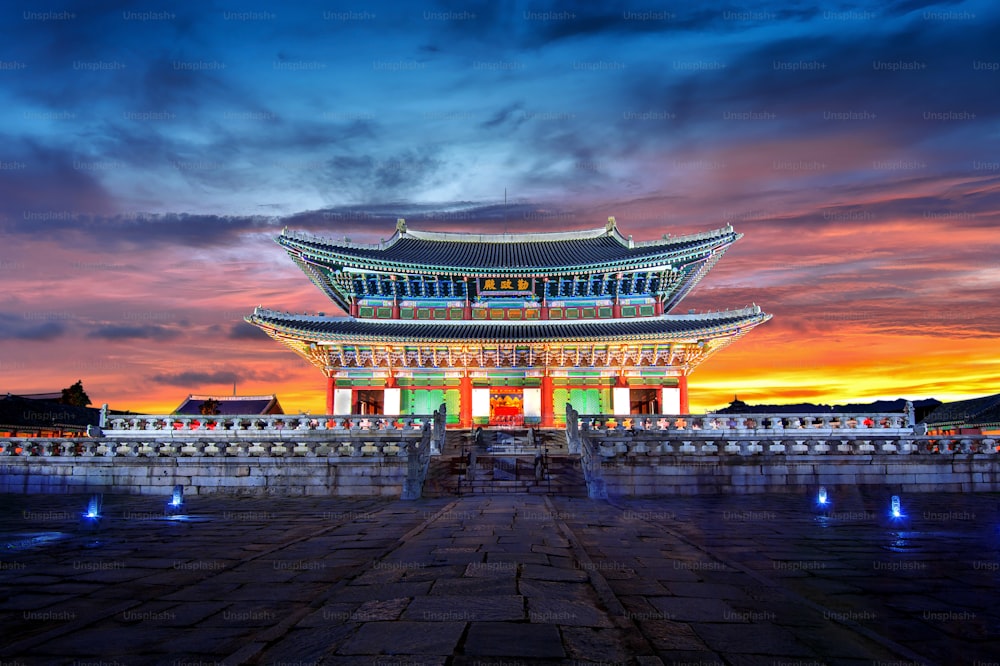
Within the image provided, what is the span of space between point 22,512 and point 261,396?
118 feet

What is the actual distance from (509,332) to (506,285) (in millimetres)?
3359

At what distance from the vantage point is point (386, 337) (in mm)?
28234

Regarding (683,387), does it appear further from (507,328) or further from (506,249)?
(506,249)

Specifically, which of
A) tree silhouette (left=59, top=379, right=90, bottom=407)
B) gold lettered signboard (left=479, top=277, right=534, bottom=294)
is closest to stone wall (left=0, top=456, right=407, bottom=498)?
gold lettered signboard (left=479, top=277, right=534, bottom=294)

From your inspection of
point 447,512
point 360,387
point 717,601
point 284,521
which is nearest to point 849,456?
point 447,512

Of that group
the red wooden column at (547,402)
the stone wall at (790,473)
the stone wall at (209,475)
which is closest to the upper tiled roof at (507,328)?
the red wooden column at (547,402)

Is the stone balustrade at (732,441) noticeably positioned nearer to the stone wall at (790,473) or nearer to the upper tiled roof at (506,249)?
the stone wall at (790,473)

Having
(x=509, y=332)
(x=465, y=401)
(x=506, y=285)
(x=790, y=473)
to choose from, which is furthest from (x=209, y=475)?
(x=506, y=285)

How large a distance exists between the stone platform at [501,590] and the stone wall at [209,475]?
4.42 meters

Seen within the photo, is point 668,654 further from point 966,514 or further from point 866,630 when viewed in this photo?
point 966,514

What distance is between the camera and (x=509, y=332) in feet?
98.0

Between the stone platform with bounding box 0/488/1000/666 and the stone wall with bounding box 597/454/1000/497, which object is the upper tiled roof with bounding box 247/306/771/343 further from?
the stone platform with bounding box 0/488/1000/666

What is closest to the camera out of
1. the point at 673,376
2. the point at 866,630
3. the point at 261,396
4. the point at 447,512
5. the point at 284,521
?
the point at 866,630

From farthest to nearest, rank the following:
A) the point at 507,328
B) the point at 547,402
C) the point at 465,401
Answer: the point at 507,328 < the point at 465,401 < the point at 547,402
